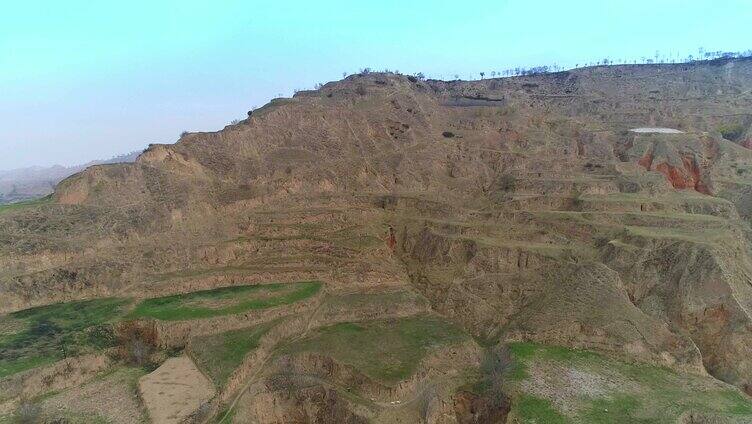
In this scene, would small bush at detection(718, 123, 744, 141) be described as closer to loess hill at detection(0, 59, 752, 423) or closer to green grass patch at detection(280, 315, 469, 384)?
loess hill at detection(0, 59, 752, 423)

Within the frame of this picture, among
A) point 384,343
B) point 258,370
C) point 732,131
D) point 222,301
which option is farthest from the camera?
point 732,131

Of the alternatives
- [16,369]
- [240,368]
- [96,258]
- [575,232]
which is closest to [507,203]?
[575,232]

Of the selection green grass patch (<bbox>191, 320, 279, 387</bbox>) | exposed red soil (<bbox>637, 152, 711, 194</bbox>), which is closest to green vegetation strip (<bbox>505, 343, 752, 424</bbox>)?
green grass patch (<bbox>191, 320, 279, 387</bbox>)

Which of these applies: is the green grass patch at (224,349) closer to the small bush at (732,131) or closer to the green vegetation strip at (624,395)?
the green vegetation strip at (624,395)

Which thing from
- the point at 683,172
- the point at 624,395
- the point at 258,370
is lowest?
the point at 624,395

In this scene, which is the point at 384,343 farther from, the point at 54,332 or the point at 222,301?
the point at 54,332

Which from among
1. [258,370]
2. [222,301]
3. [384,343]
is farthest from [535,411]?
[222,301]

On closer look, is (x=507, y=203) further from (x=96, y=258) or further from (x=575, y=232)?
(x=96, y=258)
